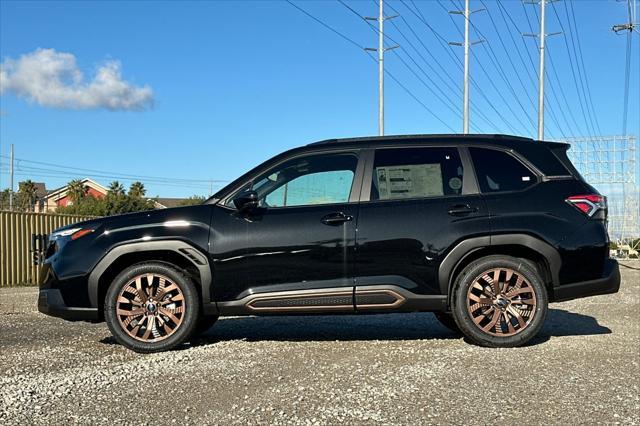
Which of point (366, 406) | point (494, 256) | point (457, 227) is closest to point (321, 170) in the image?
point (457, 227)

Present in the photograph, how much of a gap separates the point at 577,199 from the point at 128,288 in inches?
166

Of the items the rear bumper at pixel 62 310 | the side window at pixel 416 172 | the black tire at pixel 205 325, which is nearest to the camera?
the rear bumper at pixel 62 310

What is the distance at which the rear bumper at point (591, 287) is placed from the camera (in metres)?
5.41

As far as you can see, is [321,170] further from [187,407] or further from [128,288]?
[187,407]

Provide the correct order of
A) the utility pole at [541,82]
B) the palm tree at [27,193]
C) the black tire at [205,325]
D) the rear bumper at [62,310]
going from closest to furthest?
the rear bumper at [62,310] → the black tire at [205,325] → the utility pole at [541,82] → the palm tree at [27,193]

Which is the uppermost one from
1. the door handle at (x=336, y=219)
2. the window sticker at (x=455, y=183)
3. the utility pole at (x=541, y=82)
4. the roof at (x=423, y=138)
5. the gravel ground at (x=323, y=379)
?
the utility pole at (x=541, y=82)

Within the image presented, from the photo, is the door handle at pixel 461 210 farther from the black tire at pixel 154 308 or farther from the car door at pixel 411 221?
the black tire at pixel 154 308

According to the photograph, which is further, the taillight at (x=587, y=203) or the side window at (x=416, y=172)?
the side window at (x=416, y=172)

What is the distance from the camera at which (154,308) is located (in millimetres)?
5289

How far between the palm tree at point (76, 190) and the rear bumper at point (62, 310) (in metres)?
73.7

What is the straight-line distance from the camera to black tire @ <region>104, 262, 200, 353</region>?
205 inches

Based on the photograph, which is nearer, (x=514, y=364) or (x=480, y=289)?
(x=514, y=364)

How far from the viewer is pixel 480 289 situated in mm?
5305

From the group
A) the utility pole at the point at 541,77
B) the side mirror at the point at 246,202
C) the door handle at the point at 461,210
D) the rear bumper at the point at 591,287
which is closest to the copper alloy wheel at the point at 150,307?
the side mirror at the point at 246,202
